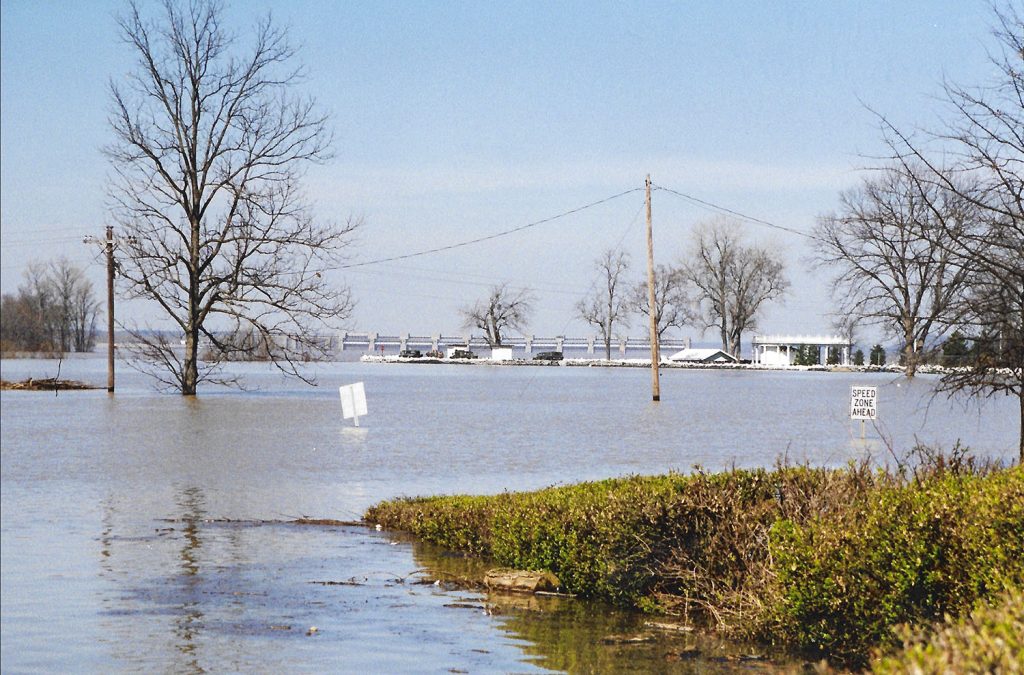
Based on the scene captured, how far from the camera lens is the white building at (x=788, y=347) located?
4914 inches

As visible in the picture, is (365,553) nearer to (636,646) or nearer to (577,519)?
(577,519)

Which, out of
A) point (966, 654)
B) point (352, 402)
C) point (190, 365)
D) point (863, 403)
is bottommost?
point (352, 402)

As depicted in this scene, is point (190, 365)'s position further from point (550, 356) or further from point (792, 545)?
point (550, 356)

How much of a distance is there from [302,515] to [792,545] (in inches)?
447

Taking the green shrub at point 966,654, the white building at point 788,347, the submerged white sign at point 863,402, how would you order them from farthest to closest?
the white building at point 788,347
the submerged white sign at point 863,402
the green shrub at point 966,654

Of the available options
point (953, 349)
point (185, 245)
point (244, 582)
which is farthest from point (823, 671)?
point (185, 245)

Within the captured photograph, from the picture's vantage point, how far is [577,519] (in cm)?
1192

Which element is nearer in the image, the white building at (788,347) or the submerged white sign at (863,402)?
the submerged white sign at (863,402)

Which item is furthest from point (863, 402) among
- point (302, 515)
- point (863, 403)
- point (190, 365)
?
point (190, 365)

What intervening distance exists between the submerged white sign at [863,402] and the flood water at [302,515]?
3.71 feet

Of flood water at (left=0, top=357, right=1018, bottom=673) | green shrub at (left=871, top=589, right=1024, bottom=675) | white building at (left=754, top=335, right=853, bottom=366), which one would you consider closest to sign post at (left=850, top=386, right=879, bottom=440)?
flood water at (left=0, top=357, right=1018, bottom=673)

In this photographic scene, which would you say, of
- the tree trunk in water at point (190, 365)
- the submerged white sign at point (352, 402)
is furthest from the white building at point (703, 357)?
the submerged white sign at point (352, 402)

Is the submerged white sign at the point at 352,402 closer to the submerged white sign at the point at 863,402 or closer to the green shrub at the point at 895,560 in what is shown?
the submerged white sign at the point at 863,402

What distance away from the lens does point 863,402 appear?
29.8 meters
